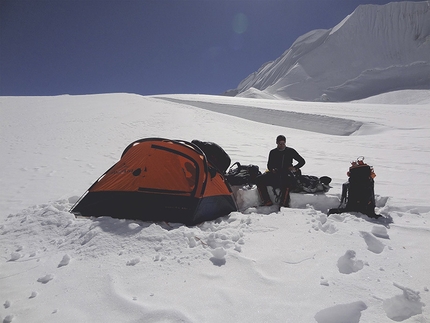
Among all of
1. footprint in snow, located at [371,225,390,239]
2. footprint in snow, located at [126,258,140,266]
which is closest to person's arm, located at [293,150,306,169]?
footprint in snow, located at [371,225,390,239]

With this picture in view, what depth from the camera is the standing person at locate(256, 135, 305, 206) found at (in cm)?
431

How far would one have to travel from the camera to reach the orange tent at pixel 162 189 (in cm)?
343

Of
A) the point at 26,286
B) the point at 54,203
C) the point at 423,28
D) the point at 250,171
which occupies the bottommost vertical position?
the point at 26,286

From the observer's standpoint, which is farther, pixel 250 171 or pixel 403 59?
pixel 403 59

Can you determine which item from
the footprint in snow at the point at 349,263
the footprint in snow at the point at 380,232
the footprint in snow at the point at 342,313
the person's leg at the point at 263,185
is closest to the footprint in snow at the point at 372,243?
the footprint in snow at the point at 380,232

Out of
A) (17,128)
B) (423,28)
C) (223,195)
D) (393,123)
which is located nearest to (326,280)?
(223,195)

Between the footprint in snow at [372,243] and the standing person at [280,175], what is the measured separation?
1.40 m

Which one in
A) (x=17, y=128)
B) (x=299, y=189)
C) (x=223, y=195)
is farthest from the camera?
(x=17, y=128)

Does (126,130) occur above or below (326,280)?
above

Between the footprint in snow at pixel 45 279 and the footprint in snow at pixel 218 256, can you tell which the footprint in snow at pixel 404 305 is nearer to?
the footprint in snow at pixel 218 256

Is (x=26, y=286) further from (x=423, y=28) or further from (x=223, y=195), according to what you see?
(x=423, y=28)

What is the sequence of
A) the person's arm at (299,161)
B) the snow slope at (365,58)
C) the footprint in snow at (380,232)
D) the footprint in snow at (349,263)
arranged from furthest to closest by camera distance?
the snow slope at (365,58)
the person's arm at (299,161)
the footprint in snow at (380,232)
the footprint in snow at (349,263)

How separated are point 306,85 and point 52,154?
88.8 metres

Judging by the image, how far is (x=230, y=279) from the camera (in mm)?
2326
